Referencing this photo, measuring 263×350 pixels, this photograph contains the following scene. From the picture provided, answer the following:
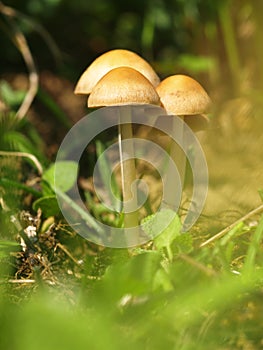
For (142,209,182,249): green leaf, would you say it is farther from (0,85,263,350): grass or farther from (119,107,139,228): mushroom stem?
(119,107,139,228): mushroom stem

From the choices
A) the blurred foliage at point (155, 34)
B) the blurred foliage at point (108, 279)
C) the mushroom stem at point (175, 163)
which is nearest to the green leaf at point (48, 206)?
the blurred foliage at point (108, 279)

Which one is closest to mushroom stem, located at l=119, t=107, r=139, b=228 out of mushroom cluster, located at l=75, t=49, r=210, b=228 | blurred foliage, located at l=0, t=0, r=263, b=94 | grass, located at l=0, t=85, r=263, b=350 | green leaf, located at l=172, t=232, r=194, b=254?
mushroom cluster, located at l=75, t=49, r=210, b=228

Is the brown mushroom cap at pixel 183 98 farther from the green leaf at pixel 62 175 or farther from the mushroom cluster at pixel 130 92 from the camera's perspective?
the green leaf at pixel 62 175

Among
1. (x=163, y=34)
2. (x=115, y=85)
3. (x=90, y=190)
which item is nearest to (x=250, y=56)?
(x=163, y=34)

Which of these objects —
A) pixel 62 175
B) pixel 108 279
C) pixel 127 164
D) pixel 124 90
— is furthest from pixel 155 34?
pixel 108 279

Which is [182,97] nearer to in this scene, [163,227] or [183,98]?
[183,98]

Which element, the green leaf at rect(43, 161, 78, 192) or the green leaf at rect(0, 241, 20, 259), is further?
the green leaf at rect(43, 161, 78, 192)

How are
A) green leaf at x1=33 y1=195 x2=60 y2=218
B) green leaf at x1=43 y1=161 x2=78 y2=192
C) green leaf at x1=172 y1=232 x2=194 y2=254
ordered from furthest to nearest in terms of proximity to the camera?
green leaf at x1=43 y1=161 x2=78 y2=192 < green leaf at x1=33 y1=195 x2=60 y2=218 < green leaf at x1=172 y1=232 x2=194 y2=254

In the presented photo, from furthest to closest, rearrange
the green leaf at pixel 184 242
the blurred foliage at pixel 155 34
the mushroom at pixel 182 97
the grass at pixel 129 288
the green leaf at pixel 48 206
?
the blurred foliage at pixel 155 34
the green leaf at pixel 48 206
the mushroom at pixel 182 97
the green leaf at pixel 184 242
the grass at pixel 129 288

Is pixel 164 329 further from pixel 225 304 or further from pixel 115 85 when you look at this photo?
pixel 115 85
